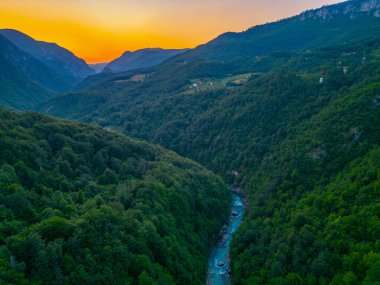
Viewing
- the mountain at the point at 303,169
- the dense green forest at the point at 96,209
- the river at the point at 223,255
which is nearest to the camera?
the dense green forest at the point at 96,209

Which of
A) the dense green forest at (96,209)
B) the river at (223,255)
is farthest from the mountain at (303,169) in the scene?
the dense green forest at (96,209)

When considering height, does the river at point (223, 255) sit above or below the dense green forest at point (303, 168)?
below

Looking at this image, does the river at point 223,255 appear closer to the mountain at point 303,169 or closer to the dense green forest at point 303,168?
the mountain at point 303,169

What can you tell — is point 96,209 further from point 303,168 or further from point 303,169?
point 303,168

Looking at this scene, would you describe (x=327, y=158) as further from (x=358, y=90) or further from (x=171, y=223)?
(x=171, y=223)

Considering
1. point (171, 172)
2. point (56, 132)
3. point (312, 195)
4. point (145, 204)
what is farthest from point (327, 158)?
point (56, 132)

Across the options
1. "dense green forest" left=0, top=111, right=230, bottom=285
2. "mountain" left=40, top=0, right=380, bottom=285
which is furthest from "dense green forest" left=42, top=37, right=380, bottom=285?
"dense green forest" left=0, top=111, right=230, bottom=285
